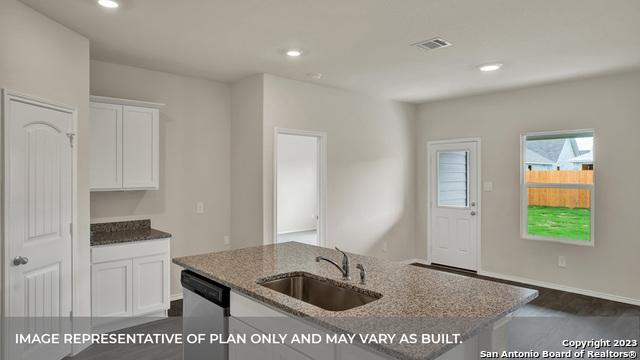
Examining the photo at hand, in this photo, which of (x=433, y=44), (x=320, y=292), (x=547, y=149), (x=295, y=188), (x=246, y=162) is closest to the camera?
(x=320, y=292)

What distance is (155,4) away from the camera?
2.61 metres

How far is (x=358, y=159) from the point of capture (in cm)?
540

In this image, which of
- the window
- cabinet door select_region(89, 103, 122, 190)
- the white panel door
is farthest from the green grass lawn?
the white panel door

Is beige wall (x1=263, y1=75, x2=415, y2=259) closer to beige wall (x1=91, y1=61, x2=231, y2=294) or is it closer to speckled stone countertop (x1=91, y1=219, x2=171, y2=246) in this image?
beige wall (x1=91, y1=61, x2=231, y2=294)

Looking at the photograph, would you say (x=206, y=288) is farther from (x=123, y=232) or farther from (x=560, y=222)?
(x=560, y=222)

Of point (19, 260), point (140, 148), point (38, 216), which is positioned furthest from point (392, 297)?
point (140, 148)

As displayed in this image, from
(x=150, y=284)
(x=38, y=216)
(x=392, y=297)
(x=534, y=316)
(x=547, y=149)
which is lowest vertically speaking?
(x=534, y=316)

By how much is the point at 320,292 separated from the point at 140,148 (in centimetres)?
262

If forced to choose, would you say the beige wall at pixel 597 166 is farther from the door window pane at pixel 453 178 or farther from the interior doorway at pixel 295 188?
the interior doorway at pixel 295 188

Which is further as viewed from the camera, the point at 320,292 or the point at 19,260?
the point at 19,260

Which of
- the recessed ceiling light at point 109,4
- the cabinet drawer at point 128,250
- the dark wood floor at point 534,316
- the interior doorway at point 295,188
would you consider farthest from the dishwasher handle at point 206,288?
the interior doorway at point 295,188

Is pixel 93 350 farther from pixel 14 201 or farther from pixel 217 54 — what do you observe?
pixel 217 54

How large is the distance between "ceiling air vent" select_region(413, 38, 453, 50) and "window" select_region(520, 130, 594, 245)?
7.96ft

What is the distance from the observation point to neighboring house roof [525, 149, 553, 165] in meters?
4.95
